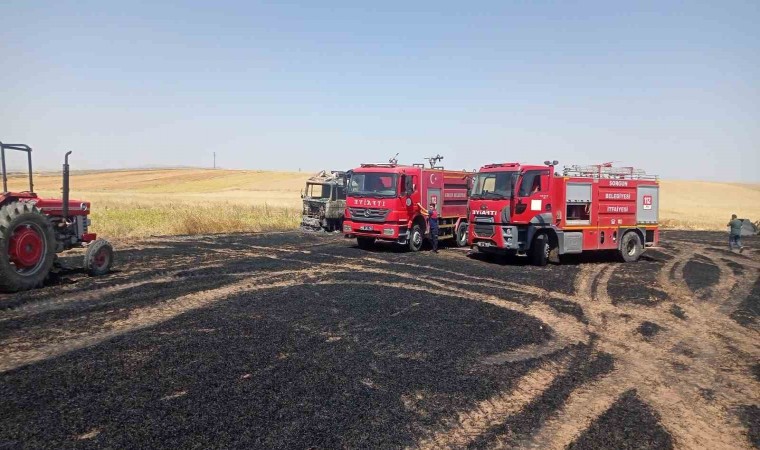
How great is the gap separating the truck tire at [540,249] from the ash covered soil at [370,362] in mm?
2971

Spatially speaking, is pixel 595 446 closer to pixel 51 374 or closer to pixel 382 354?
pixel 382 354

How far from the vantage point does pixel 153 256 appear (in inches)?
615

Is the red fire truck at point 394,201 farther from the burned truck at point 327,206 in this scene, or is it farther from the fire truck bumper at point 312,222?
the fire truck bumper at point 312,222

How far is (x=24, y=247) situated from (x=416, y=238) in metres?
12.5

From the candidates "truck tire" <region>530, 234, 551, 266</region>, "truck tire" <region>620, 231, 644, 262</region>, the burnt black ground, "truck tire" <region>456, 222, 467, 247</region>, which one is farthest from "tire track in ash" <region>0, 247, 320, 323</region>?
"truck tire" <region>620, 231, 644, 262</region>

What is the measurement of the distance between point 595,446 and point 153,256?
13.8 m

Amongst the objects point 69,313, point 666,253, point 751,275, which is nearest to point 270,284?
point 69,313

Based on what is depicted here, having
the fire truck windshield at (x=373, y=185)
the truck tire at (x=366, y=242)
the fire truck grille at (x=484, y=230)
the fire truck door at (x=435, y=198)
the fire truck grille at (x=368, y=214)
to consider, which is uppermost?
the fire truck windshield at (x=373, y=185)

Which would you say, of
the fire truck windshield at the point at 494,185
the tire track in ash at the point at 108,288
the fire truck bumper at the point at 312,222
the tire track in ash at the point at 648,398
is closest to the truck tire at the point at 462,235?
the fire truck windshield at the point at 494,185

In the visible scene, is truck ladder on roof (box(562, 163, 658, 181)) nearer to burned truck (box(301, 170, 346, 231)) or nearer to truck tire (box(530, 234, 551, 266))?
truck tire (box(530, 234, 551, 266))

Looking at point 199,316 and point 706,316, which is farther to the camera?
point 706,316

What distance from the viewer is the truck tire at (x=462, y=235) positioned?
21734 millimetres

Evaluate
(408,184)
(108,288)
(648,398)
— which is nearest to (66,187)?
(108,288)

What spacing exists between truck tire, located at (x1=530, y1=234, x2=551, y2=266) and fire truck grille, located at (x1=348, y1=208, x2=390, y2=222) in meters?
5.16
